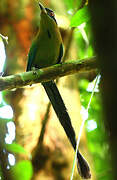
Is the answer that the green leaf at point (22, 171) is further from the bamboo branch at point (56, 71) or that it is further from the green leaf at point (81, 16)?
the green leaf at point (81, 16)

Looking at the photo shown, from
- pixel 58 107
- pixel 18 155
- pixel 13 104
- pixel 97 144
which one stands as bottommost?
pixel 97 144

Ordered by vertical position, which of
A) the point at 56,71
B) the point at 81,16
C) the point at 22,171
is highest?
the point at 81,16

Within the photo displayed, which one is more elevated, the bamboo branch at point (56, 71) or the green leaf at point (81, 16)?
the green leaf at point (81, 16)

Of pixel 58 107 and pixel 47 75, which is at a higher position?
pixel 47 75

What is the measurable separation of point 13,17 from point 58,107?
1578 millimetres

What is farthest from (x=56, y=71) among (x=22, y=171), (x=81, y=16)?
(x=22, y=171)

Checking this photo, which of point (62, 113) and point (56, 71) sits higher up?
point (56, 71)

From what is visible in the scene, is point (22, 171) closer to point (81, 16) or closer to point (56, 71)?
point (56, 71)

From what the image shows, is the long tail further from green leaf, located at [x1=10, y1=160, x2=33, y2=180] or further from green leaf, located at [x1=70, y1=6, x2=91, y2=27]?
green leaf, located at [x1=70, y1=6, x2=91, y2=27]

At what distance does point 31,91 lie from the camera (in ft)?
10.7

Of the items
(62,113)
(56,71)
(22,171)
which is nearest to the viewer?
(22,171)

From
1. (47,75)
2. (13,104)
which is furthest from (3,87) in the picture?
(13,104)

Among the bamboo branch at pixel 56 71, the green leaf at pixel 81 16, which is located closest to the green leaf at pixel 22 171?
the bamboo branch at pixel 56 71

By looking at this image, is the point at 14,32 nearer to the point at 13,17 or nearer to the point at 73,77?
the point at 13,17
